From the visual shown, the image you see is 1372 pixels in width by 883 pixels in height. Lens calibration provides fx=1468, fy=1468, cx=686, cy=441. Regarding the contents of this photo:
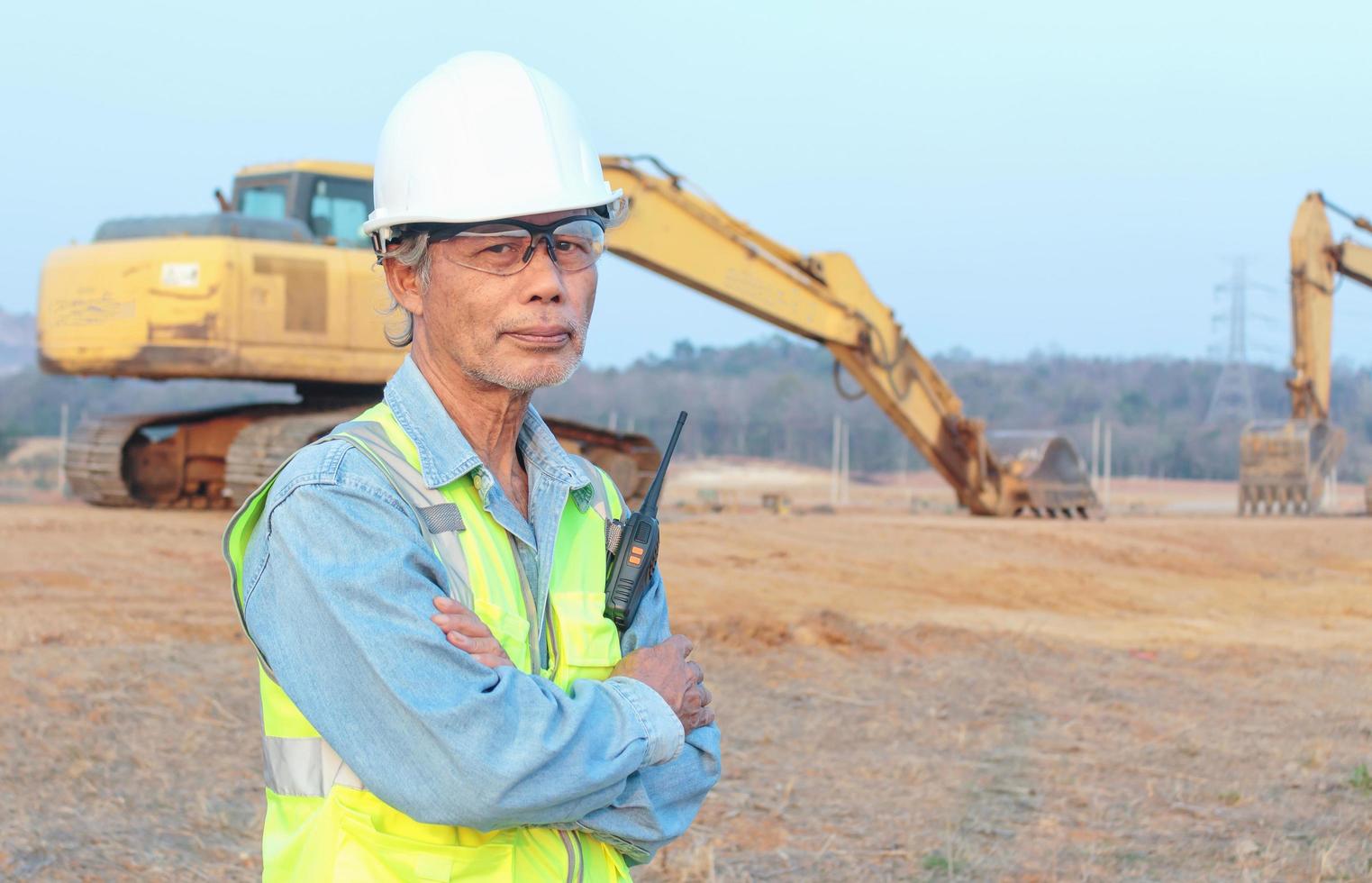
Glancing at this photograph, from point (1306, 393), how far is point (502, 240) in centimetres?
2296

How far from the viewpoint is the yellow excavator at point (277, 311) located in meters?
12.3

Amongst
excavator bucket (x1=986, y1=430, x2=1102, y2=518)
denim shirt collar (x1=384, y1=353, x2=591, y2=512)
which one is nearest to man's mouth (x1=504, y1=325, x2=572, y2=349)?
denim shirt collar (x1=384, y1=353, x2=591, y2=512)

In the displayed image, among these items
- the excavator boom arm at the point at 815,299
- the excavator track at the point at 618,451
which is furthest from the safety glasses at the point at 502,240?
the excavator track at the point at 618,451

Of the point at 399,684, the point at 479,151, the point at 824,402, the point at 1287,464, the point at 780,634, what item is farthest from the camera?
the point at 824,402

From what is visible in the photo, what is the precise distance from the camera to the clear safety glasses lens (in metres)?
1.93

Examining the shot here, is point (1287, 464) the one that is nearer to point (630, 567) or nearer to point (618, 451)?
point (618, 451)

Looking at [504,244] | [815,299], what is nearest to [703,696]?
[504,244]

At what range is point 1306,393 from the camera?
22688 millimetres

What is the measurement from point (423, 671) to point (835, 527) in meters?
13.9

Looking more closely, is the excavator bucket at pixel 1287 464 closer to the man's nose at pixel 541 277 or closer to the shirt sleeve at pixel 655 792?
the shirt sleeve at pixel 655 792

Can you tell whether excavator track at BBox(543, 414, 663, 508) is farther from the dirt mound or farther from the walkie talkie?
the walkie talkie

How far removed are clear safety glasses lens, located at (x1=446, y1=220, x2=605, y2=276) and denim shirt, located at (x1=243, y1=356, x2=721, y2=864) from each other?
27 cm

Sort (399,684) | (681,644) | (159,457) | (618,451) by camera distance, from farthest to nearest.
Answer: (618,451) → (159,457) → (681,644) → (399,684)

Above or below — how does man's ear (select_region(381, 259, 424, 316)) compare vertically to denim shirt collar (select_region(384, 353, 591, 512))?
above
